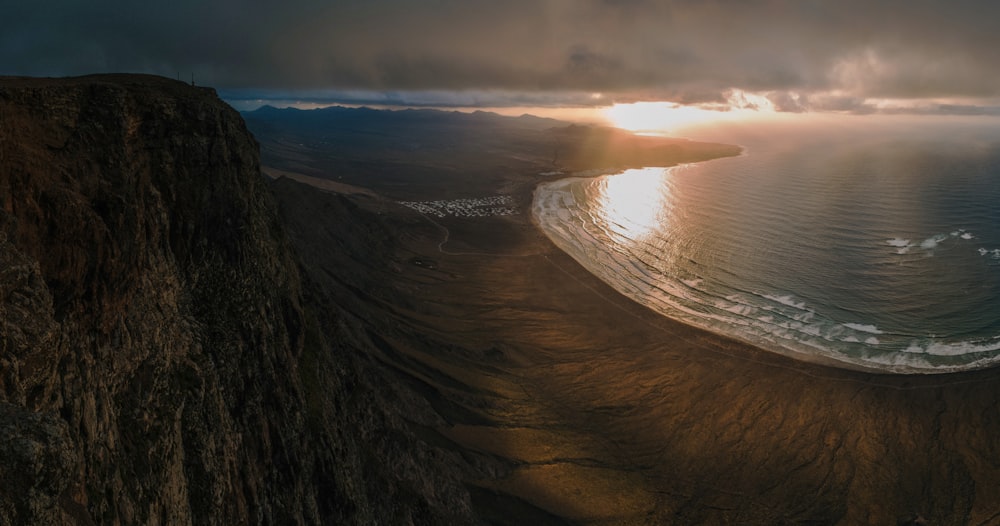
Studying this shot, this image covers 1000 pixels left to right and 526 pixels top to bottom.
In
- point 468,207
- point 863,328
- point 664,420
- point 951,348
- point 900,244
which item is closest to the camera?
point 664,420

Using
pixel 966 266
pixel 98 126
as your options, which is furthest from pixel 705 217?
pixel 98 126

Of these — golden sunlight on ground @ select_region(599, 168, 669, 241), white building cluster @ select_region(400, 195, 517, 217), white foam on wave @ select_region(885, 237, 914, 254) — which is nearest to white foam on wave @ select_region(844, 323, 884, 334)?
white foam on wave @ select_region(885, 237, 914, 254)

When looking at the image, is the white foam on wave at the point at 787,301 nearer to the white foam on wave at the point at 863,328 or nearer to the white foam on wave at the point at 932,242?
the white foam on wave at the point at 863,328

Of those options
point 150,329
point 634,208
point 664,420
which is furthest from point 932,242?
point 150,329

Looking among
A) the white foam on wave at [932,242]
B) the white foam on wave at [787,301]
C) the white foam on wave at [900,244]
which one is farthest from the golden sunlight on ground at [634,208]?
the white foam on wave at [932,242]

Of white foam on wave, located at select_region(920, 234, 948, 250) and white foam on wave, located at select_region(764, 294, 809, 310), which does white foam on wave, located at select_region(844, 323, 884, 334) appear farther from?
white foam on wave, located at select_region(920, 234, 948, 250)

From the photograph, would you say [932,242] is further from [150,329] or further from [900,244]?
[150,329]
